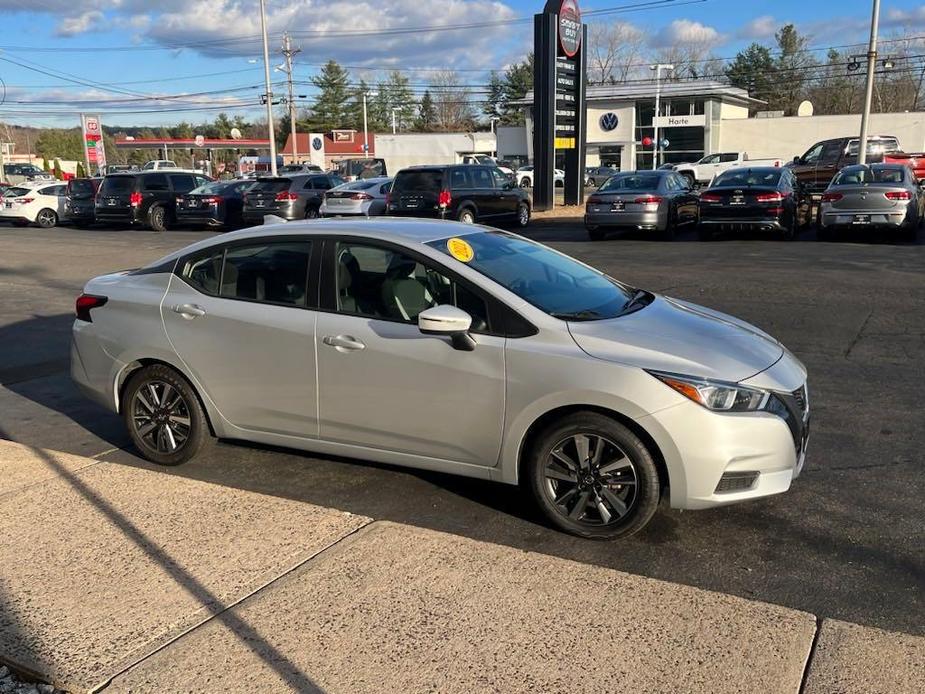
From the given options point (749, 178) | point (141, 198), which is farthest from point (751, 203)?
point (141, 198)

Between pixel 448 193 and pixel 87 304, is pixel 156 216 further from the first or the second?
pixel 87 304

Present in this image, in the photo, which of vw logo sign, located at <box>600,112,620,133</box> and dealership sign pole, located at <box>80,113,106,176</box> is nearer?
dealership sign pole, located at <box>80,113,106,176</box>

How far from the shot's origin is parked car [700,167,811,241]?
1617 cm

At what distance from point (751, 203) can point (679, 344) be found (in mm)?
13462

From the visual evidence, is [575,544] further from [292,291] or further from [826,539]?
[292,291]

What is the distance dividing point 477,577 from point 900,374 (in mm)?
4911

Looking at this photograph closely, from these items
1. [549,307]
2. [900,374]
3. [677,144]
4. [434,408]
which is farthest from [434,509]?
[677,144]

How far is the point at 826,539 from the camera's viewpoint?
4.02 meters

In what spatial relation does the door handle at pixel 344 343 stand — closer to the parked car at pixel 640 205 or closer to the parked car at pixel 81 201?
the parked car at pixel 640 205

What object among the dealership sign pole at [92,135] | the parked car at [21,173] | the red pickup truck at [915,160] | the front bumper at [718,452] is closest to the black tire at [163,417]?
the front bumper at [718,452]

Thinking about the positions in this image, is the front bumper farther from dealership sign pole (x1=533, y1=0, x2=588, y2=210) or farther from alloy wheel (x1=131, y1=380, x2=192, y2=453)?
dealership sign pole (x1=533, y1=0, x2=588, y2=210)

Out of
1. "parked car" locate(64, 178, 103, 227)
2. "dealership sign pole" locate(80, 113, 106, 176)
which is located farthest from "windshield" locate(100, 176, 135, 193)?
"dealership sign pole" locate(80, 113, 106, 176)

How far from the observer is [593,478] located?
3996mm

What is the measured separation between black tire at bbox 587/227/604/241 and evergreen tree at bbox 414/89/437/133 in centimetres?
10475
